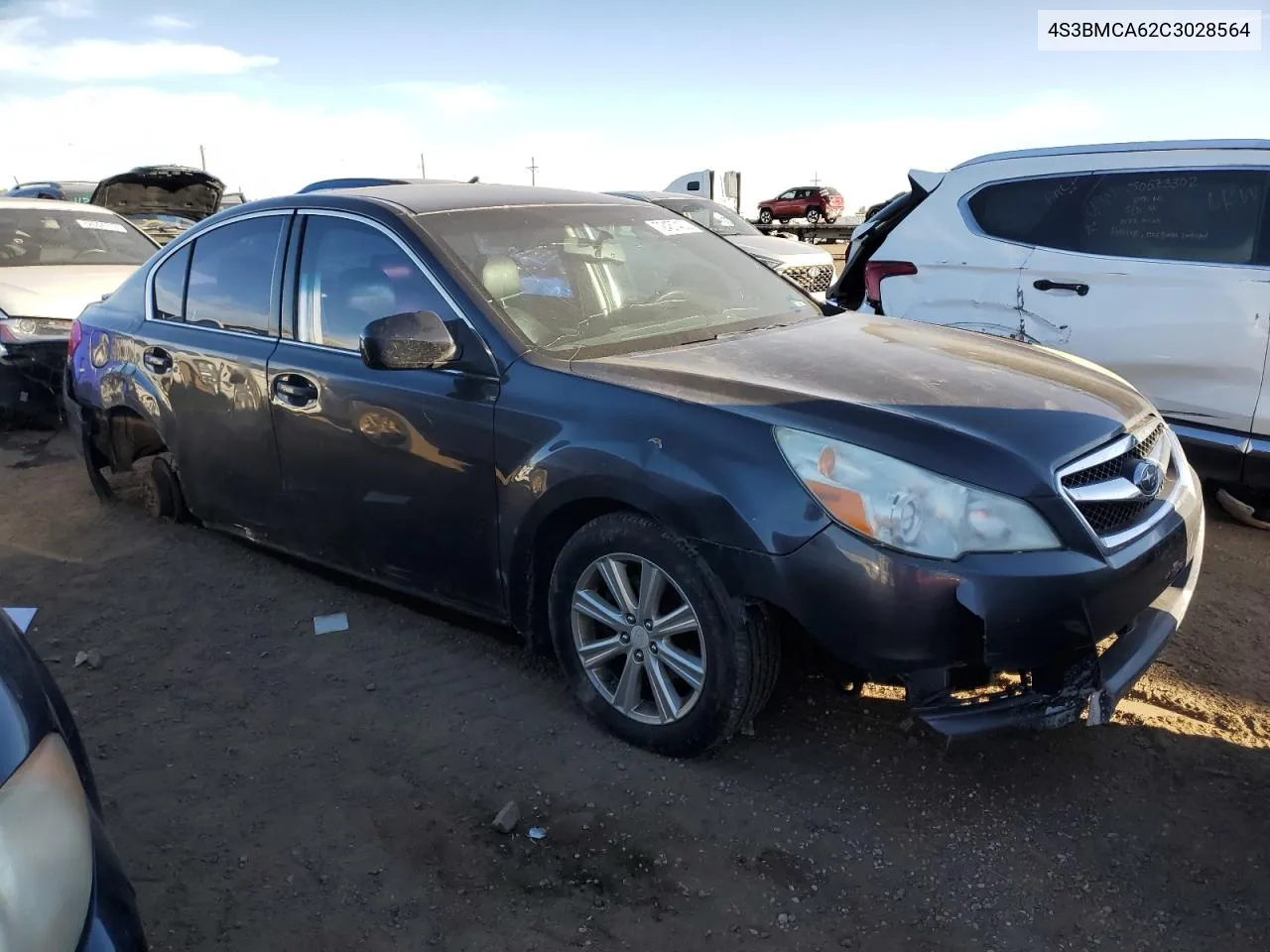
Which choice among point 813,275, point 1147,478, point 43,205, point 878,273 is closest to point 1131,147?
point 878,273

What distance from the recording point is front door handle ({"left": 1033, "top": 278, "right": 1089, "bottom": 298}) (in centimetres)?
521

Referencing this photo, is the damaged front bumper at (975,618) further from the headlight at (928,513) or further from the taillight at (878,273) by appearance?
the taillight at (878,273)

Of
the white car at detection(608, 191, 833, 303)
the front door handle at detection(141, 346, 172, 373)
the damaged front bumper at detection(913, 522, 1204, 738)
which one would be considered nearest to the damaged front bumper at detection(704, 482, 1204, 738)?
the damaged front bumper at detection(913, 522, 1204, 738)

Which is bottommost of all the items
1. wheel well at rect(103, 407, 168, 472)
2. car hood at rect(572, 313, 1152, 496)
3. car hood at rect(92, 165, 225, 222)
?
wheel well at rect(103, 407, 168, 472)

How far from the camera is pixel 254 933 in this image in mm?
2449

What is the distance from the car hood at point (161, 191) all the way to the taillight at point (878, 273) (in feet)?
38.6

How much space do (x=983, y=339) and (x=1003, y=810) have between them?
1.75 meters

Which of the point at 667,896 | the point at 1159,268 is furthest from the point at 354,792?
the point at 1159,268

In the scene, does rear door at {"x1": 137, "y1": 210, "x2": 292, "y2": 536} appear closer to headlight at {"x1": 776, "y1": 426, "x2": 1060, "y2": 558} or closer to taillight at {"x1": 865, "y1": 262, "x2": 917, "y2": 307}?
headlight at {"x1": 776, "y1": 426, "x2": 1060, "y2": 558}

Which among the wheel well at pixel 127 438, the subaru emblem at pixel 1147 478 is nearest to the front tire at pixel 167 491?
the wheel well at pixel 127 438

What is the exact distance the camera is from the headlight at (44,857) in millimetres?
1394

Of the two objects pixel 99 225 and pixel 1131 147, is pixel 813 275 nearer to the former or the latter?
pixel 1131 147

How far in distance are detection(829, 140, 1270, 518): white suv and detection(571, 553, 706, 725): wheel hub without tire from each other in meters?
3.06

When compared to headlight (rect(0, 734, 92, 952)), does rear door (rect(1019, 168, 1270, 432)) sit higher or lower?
higher
